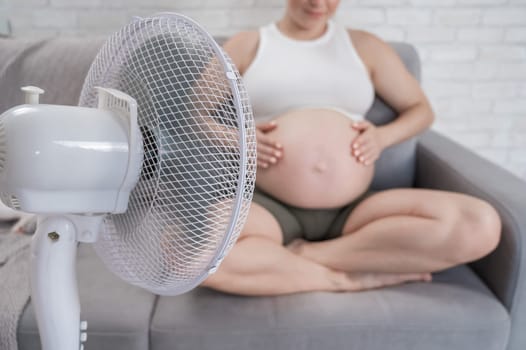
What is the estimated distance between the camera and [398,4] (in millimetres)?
1718

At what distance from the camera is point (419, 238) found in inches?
37.8

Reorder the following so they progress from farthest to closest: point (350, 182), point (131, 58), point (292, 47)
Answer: point (292, 47)
point (350, 182)
point (131, 58)

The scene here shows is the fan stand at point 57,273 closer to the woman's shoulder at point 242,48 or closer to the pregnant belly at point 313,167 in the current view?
the pregnant belly at point 313,167

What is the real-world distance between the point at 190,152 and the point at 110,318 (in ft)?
1.68

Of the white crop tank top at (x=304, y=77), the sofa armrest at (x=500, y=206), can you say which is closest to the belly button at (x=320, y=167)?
the white crop tank top at (x=304, y=77)

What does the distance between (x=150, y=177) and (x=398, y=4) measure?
1.53 meters

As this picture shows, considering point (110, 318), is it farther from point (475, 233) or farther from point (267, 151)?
point (475, 233)

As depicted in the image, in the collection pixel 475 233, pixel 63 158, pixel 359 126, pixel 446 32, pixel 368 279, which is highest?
pixel 63 158

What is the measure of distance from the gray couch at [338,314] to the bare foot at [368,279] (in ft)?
0.07

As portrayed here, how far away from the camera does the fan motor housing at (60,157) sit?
1.36ft

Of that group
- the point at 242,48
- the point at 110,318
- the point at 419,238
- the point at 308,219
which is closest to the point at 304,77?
the point at 242,48

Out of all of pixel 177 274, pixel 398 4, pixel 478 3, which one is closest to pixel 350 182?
pixel 177 274

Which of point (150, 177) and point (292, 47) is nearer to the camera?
point (150, 177)

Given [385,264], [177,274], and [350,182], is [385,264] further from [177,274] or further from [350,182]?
[177,274]
